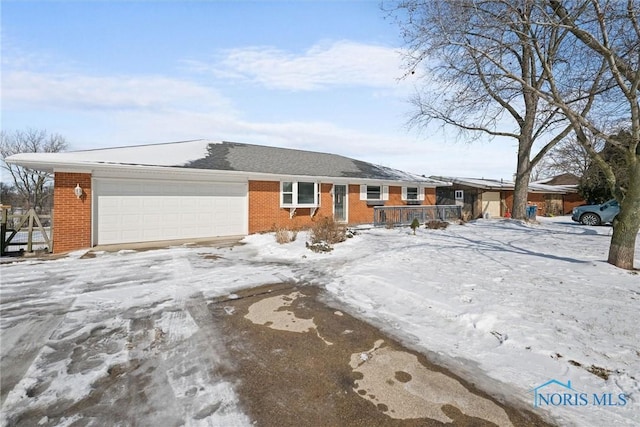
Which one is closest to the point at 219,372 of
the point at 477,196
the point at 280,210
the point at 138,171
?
the point at 138,171

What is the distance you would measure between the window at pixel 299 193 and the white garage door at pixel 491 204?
1509 cm

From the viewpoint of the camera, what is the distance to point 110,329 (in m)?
3.99

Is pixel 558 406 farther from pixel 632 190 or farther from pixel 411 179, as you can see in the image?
pixel 411 179

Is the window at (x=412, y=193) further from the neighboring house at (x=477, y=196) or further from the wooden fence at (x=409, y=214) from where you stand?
the neighboring house at (x=477, y=196)

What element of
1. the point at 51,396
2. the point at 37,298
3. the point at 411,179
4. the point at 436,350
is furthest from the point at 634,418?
the point at 411,179

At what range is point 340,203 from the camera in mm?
16656

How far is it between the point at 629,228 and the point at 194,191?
13.2m

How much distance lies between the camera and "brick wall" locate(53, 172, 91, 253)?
946 centimetres

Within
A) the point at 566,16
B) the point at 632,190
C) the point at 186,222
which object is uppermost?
the point at 566,16

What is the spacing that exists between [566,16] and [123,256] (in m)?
12.6

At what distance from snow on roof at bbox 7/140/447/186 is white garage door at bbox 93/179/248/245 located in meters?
0.83

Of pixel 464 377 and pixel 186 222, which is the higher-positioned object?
pixel 186 222

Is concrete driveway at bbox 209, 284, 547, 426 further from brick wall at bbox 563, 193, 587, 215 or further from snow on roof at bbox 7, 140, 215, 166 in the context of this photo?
brick wall at bbox 563, 193, 587, 215

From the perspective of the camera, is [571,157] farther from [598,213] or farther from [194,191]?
[194,191]
